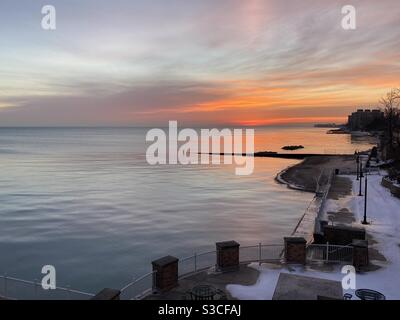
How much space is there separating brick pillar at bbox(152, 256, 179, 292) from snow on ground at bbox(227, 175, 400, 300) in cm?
189

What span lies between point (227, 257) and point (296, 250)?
275cm

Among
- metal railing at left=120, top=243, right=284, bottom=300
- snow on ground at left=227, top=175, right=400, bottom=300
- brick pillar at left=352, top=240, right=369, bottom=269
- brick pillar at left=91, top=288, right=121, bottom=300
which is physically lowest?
metal railing at left=120, top=243, right=284, bottom=300

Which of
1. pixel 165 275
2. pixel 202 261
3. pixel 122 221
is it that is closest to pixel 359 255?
pixel 165 275

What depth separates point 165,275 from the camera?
12023mm

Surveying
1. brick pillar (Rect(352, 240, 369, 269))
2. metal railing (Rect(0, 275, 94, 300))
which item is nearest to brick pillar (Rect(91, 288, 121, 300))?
metal railing (Rect(0, 275, 94, 300))

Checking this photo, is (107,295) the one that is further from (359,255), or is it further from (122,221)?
(122,221)

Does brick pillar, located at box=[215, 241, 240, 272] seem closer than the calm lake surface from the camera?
Yes

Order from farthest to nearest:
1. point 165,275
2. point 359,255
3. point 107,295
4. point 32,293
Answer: point 32,293
point 359,255
point 165,275
point 107,295

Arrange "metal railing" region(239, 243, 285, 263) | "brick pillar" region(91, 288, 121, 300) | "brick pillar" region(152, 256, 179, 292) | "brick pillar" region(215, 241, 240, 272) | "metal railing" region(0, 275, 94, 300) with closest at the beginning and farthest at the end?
"brick pillar" region(91, 288, 121, 300) < "brick pillar" region(152, 256, 179, 292) < "brick pillar" region(215, 241, 240, 272) < "metal railing" region(0, 275, 94, 300) < "metal railing" region(239, 243, 285, 263)

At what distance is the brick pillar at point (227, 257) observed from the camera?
13594 millimetres

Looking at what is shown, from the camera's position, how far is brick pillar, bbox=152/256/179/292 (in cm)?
1193

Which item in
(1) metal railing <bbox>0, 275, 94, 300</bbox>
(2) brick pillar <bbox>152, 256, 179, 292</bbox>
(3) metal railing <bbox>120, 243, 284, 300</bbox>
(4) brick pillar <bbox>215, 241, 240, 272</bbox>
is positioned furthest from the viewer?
(3) metal railing <bbox>120, 243, 284, 300</bbox>

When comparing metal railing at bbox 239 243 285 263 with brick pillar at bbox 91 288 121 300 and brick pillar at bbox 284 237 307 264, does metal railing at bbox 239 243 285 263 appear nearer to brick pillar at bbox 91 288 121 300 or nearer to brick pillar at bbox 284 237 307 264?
brick pillar at bbox 284 237 307 264
